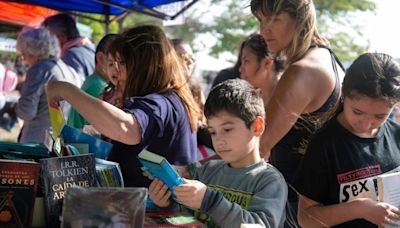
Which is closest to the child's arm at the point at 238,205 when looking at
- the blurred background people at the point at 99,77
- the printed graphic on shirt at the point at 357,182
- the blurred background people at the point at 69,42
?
the printed graphic on shirt at the point at 357,182

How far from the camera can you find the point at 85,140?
1.73 m

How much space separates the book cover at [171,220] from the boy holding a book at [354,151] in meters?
0.48

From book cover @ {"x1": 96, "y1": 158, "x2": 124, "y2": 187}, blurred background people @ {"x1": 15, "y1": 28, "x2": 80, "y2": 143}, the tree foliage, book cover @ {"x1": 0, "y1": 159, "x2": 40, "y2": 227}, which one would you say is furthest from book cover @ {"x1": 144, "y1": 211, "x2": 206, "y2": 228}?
the tree foliage

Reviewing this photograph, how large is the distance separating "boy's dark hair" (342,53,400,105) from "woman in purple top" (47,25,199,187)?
1.95 feet

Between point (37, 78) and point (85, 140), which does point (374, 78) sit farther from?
point (37, 78)

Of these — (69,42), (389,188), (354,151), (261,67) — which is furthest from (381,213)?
(69,42)

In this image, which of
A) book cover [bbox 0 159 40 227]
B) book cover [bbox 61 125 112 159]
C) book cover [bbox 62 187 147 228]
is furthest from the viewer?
book cover [bbox 61 125 112 159]

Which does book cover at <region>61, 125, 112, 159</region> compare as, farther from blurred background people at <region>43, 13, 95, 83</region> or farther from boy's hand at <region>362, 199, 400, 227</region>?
blurred background people at <region>43, 13, 95, 83</region>

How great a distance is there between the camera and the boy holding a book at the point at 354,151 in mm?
1716

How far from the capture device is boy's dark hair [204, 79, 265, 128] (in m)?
1.63

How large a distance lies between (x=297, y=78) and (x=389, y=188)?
0.49 m

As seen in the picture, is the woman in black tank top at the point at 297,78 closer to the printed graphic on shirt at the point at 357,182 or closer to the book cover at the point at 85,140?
the printed graphic on shirt at the point at 357,182

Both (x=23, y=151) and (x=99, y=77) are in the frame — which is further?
(x=99, y=77)

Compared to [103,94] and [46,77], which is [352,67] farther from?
[46,77]
